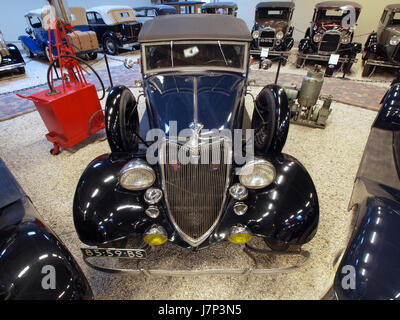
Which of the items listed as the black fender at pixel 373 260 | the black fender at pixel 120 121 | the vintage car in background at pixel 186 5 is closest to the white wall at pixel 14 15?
the vintage car in background at pixel 186 5

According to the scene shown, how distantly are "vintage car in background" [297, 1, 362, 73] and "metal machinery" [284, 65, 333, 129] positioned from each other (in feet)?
10.3

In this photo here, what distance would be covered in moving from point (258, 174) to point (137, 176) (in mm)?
897

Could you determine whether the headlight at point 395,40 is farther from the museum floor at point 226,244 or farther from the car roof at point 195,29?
the car roof at point 195,29

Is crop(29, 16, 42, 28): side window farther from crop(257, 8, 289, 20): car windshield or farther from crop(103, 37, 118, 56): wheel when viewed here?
crop(257, 8, 289, 20): car windshield

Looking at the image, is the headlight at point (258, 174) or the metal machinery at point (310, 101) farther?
the metal machinery at point (310, 101)

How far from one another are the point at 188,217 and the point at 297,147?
2435 mm

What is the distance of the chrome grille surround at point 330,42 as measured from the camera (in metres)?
6.00

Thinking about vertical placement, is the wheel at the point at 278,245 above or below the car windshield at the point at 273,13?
below

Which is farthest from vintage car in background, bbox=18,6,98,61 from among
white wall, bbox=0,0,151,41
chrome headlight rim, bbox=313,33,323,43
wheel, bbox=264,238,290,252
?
wheel, bbox=264,238,290,252

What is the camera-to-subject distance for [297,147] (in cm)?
332

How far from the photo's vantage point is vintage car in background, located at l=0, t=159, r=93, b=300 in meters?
0.97

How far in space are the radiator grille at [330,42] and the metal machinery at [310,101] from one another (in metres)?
3.52

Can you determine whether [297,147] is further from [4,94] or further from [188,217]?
[4,94]
